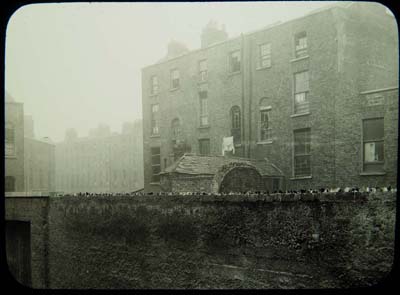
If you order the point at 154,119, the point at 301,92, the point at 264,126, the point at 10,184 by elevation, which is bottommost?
the point at 10,184

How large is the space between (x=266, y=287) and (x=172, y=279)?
9.11ft

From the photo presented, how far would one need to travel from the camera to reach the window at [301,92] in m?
18.8

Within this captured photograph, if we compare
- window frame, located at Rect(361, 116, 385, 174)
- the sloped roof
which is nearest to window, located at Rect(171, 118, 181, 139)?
the sloped roof

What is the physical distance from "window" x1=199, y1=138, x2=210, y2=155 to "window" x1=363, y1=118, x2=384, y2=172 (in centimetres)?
933

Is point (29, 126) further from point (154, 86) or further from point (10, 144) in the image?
point (154, 86)

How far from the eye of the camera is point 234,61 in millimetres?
22078

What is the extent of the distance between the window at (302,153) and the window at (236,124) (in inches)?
140

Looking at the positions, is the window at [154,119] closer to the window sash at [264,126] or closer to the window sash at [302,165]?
the window sash at [264,126]

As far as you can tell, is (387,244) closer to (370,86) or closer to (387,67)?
(370,86)

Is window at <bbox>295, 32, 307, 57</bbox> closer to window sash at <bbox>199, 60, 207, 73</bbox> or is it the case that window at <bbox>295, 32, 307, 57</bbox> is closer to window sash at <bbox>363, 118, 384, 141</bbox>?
window sash at <bbox>363, 118, 384, 141</bbox>

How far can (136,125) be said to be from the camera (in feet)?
111

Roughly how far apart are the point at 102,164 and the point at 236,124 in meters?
13.3

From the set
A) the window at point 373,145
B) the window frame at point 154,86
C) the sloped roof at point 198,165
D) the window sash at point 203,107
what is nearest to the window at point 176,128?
the window sash at point 203,107

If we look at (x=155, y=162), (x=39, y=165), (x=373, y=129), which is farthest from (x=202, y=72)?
(x=39, y=165)
